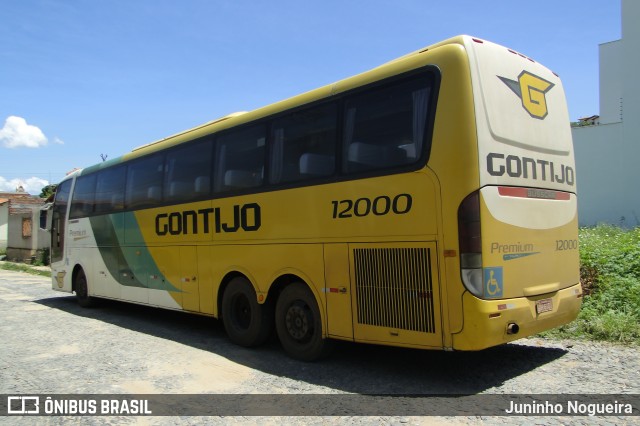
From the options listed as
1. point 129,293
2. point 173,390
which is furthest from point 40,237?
point 173,390

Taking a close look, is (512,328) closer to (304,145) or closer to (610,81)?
(304,145)

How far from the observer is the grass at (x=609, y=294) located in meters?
6.82

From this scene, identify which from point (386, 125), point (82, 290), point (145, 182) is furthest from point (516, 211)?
point (82, 290)

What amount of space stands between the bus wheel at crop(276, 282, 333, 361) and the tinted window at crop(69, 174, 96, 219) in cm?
712

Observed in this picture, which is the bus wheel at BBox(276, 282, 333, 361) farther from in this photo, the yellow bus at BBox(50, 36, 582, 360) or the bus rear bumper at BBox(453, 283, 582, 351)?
the bus rear bumper at BBox(453, 283, 582, 351)

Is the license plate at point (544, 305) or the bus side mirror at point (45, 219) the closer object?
the license plate at point (544, 305)

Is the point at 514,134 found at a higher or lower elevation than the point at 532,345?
higher

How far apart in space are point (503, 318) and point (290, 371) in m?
2.67

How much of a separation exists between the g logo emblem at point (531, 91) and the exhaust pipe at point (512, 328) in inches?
89.0

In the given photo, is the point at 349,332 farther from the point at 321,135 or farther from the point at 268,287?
the point at 321,135

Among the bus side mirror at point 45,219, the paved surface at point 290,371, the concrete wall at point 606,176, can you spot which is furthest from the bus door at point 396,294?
the concrete wall at point 606,176

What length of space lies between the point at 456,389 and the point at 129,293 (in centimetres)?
742

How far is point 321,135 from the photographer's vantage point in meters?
6.25

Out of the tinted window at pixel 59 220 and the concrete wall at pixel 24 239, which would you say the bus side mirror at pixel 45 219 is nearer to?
the tinted window at pixel 59 220
